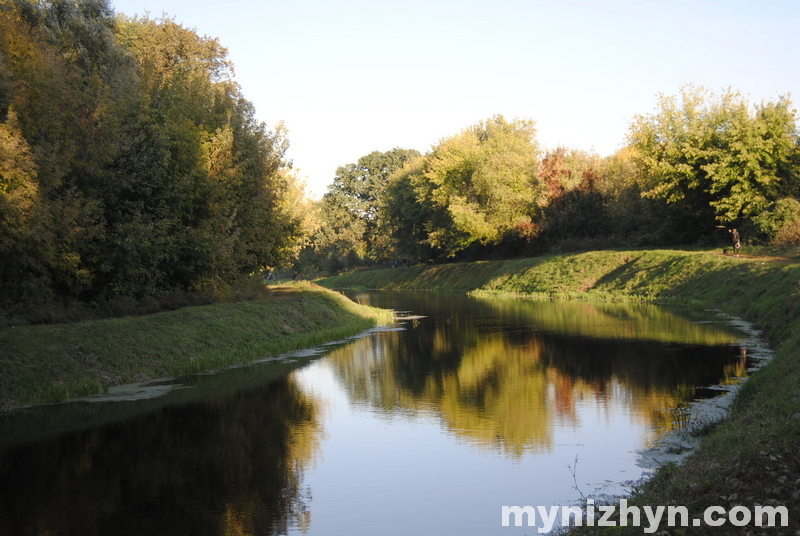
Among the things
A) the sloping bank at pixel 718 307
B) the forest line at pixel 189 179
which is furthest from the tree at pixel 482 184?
the sloping bank at pixel 718 307

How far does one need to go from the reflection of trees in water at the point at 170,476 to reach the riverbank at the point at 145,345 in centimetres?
274

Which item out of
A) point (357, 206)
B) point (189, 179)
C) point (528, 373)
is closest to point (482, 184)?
point (357, 206)

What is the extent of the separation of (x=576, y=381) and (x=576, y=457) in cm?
698

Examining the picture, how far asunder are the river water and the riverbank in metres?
0.63

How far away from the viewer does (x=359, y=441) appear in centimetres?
1366

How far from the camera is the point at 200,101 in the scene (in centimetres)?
3173

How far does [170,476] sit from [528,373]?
425 inches

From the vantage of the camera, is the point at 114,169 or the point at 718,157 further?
the point at 718,157

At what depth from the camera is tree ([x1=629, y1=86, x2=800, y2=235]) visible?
46.0 m

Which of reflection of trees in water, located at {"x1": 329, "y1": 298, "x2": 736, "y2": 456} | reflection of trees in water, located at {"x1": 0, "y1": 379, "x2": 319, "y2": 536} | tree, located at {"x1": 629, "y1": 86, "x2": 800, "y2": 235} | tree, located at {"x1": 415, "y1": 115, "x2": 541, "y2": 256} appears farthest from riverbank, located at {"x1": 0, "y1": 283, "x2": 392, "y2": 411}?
tree, located at {"x1": 415, "y1": 115, "x2": 541, "y2": 256}

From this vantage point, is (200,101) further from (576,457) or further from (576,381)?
(576,457)

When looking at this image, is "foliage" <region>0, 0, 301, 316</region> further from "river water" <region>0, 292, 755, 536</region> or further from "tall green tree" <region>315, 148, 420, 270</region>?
"tall green tree" <region>315, 148, 420, 270</region>

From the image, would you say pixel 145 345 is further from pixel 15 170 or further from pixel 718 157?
pixel 718 157

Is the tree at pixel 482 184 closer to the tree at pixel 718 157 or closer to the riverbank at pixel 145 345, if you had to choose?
the tree at pixel 718 157
